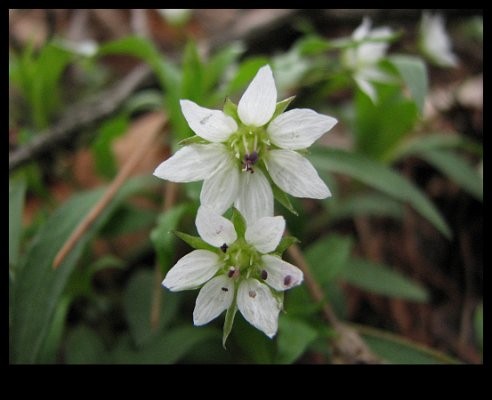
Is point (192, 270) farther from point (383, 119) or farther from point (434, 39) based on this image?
point (434, 39)

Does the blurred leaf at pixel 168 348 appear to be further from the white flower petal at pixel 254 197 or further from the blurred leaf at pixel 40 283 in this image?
the white flower petal at pixel 254 197

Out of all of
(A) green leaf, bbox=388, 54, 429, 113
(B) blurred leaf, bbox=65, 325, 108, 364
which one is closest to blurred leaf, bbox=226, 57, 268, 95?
(A) green leaf, bbox=388, 54, 429, 113

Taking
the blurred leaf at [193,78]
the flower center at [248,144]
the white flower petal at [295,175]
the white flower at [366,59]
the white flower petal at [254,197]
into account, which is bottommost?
the white flower petal at [254,197]

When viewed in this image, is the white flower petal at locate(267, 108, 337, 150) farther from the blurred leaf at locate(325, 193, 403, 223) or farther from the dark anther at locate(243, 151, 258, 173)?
the blurred leaf at locate(325, 193, 403, 223)

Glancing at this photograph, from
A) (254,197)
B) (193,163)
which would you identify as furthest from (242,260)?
(193,163)

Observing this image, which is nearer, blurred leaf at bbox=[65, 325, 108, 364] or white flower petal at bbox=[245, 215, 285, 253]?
white flower petal at bbox=[245, 215, 285, 253]

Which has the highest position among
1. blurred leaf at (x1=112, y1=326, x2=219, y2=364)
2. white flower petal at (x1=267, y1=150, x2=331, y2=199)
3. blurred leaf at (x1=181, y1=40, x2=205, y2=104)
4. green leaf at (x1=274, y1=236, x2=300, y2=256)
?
blurred leaf at (x1=181, y1=40, x2=205, y2=104)

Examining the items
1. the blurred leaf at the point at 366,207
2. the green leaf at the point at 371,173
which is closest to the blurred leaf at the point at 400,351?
the green leaf at the point at 371,173

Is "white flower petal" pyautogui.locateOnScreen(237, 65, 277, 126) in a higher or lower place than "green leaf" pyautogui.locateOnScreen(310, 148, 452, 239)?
higher
